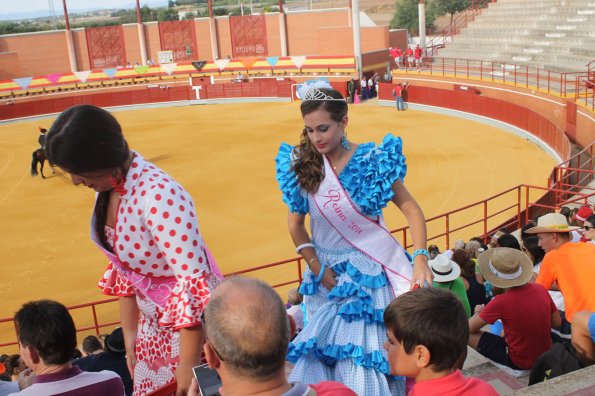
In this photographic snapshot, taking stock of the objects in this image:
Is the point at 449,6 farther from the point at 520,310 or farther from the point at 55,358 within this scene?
the point at 55,358

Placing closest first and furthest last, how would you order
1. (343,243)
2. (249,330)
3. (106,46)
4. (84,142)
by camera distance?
(249,330) → (84,142) → (343,243) → (106,46)

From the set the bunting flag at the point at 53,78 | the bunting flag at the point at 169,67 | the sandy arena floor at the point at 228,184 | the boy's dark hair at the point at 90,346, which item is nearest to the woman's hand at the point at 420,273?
the boy's dark hair at the point at 90,346

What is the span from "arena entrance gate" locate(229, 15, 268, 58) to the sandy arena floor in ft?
53.0

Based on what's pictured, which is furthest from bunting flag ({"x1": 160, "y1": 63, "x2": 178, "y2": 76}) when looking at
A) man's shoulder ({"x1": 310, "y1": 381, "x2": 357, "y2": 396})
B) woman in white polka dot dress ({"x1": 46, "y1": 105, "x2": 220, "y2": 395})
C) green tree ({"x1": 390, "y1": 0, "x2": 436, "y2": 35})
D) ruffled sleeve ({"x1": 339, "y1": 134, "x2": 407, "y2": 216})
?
man's shoulder ({"x1": 310, "y1": 381, "x2": 357, "y2": 396})

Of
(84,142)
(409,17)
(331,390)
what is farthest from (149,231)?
(409,17)

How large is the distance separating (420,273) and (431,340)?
634mm

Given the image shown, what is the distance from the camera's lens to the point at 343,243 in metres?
2.85

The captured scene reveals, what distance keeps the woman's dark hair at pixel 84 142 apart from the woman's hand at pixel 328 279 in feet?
3.44

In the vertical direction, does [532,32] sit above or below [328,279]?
above

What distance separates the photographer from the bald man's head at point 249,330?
1570mm

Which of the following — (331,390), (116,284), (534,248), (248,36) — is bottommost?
(534,248)

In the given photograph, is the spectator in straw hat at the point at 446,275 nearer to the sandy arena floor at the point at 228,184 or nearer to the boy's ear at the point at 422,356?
the boy's ear at the point at 422,356

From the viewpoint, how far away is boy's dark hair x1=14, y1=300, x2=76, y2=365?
7.89 feet

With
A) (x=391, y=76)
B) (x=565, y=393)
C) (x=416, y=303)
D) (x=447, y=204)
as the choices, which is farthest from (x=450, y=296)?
(x=391, y=76)
